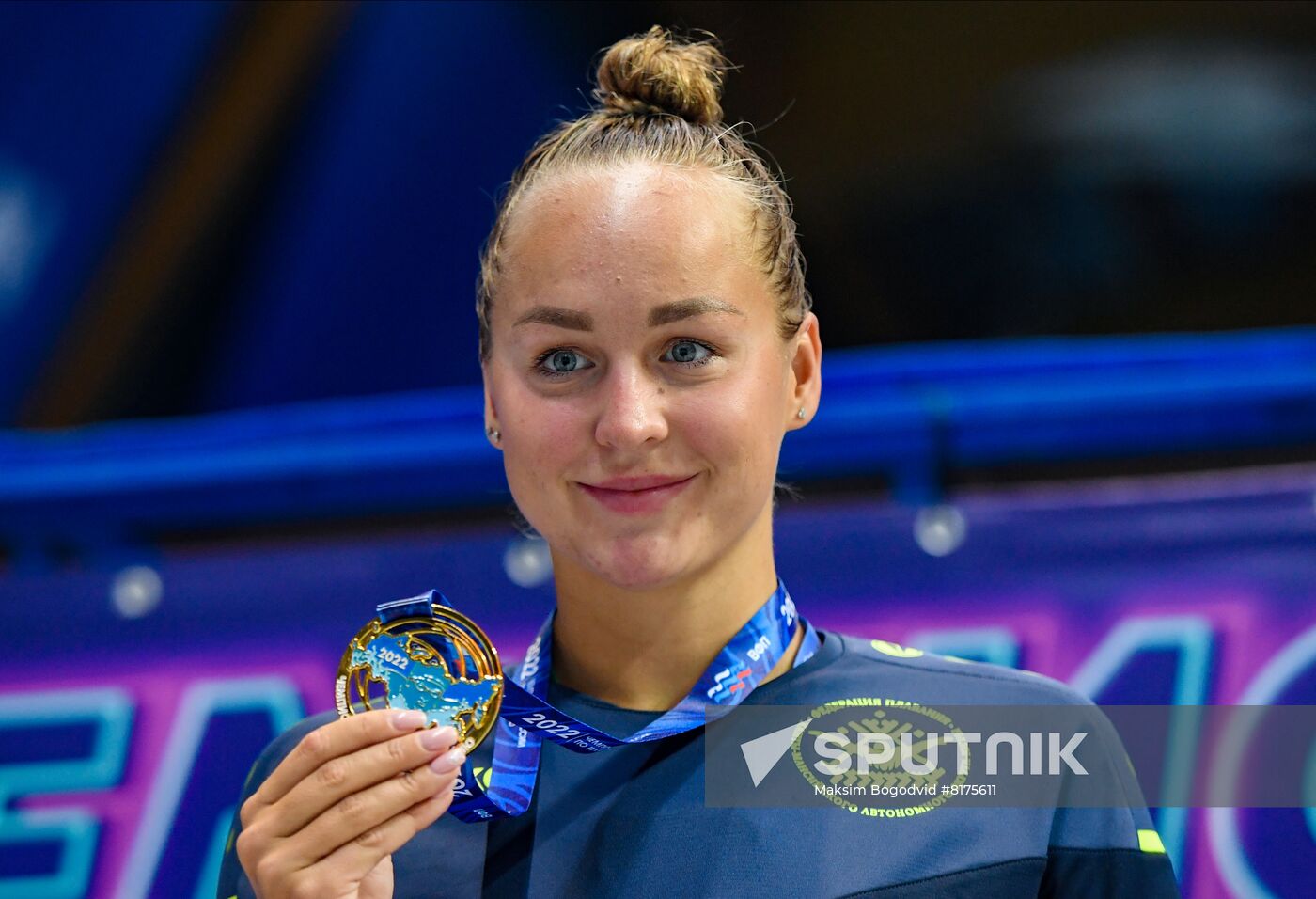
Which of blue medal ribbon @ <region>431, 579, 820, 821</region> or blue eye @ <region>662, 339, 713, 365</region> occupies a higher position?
blue eye @ <region>662, 339, 713, 365</region>

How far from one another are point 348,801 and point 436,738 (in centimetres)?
12

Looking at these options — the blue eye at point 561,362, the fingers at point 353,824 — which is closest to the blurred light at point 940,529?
the blue eye at point 561,362

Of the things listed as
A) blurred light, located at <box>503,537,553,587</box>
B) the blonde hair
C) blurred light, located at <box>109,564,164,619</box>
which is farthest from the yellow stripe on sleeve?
blurred light, located at <box>109,564,164,619</box>

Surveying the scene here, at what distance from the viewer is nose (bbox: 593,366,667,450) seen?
64.7 inches

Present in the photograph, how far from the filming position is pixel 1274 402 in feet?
8.51

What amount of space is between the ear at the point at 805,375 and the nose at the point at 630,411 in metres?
0.27

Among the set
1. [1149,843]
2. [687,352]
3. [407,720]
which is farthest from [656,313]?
[1149,843]

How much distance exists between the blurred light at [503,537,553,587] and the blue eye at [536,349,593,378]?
1008mm

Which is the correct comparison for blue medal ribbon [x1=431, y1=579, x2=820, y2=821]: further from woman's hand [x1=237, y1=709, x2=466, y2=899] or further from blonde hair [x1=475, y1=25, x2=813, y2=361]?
blonde hair [x1=475, y1=25, x2=813, y2=361]

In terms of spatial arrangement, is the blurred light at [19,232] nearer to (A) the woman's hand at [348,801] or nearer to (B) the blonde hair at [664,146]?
(B) the blonde hair at [664,146]

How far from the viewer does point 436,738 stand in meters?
1.50

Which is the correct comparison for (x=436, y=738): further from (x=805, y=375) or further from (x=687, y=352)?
(x=805, y=375)

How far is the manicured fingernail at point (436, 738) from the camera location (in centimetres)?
149

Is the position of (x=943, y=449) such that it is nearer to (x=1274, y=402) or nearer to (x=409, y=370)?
(x=1274, y=402)
